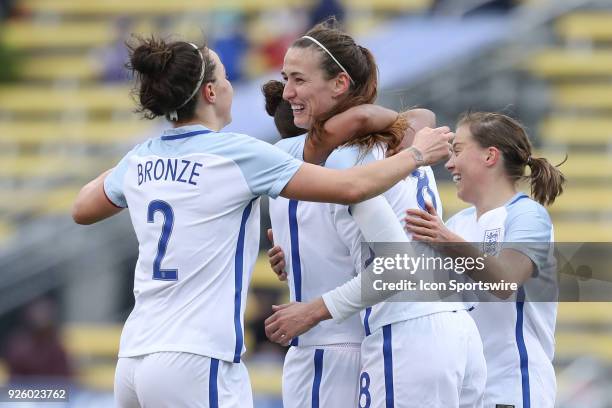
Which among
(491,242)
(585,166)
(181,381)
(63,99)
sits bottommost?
(181,381)

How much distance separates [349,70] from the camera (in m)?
3.90

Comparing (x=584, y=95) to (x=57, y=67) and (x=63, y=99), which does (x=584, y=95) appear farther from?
(x=57, y=67)

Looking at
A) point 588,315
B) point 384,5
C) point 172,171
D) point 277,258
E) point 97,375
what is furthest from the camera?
point 384,5

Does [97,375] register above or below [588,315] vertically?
below

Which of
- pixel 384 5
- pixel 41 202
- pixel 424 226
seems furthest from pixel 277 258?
pixel 384 5

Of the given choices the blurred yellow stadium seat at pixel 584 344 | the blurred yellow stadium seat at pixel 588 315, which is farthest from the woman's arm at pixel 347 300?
the blurred yellow stadium seat at pixel 588 315

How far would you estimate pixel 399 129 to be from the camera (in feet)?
12.7

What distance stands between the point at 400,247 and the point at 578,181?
739cm

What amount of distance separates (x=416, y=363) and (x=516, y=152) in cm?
108

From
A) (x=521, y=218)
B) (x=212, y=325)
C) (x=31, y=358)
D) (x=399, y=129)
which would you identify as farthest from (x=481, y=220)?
(x=31, y=358)

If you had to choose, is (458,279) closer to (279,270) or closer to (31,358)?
(279,270)

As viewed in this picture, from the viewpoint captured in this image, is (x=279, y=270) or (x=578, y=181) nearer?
(x=279, y=270)

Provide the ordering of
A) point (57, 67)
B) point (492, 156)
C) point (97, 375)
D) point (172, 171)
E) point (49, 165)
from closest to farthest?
point (172, 171)
point (492, 156)
point (97, 375)
point (49, 165)
point (57, 67)

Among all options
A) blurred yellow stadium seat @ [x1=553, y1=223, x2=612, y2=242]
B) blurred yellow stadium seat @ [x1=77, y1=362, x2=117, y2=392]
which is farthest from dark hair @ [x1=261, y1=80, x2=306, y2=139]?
blurred yellow stadium seat @ [x1=553, y1=223, x2=612, y2=242]
